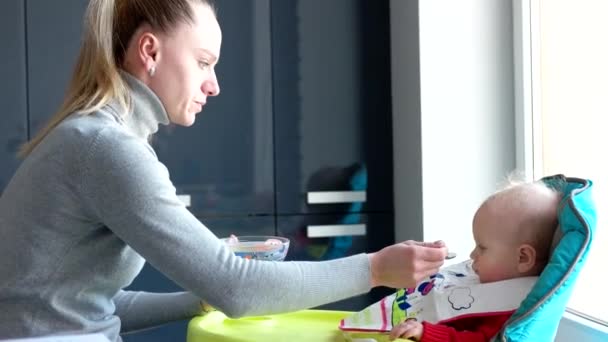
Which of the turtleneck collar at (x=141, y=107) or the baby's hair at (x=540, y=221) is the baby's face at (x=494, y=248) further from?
the turtleneck collar at (x=141, y=107)

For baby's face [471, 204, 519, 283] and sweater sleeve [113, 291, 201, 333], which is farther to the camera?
sweater sleeve [113, 291, 201, 333]

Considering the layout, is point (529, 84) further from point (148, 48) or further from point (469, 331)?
point (148, 48)

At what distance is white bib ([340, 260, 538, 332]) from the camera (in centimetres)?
127

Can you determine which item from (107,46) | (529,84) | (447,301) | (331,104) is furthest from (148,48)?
(529,84)

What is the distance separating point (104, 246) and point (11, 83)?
3.59ft

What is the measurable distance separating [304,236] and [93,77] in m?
1.18

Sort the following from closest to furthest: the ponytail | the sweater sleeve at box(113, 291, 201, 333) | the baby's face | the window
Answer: the ponytail
the baby's face
the sweater sleeve at box(113, 291, 201, 333)
the window

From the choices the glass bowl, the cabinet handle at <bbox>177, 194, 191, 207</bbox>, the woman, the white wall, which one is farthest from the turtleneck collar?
the white wall

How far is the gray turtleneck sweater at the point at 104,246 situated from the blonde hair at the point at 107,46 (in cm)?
3

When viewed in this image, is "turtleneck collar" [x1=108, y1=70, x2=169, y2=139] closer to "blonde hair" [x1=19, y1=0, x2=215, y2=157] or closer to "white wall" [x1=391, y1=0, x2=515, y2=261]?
"blonde hair" [x1=19, y1=0, x2=215, y2=157]

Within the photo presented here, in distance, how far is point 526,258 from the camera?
132cm

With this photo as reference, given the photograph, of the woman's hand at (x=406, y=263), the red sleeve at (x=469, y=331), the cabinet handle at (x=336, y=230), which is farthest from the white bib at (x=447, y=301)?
the cabinet handle at (x=336, y=230)

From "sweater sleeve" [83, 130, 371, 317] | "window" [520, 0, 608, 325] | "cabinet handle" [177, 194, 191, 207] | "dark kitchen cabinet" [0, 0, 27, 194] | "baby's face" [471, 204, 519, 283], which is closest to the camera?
"sweater sleeve" [83, 130, 371, 317]

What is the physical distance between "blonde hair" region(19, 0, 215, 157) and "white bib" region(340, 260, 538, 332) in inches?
22.3
